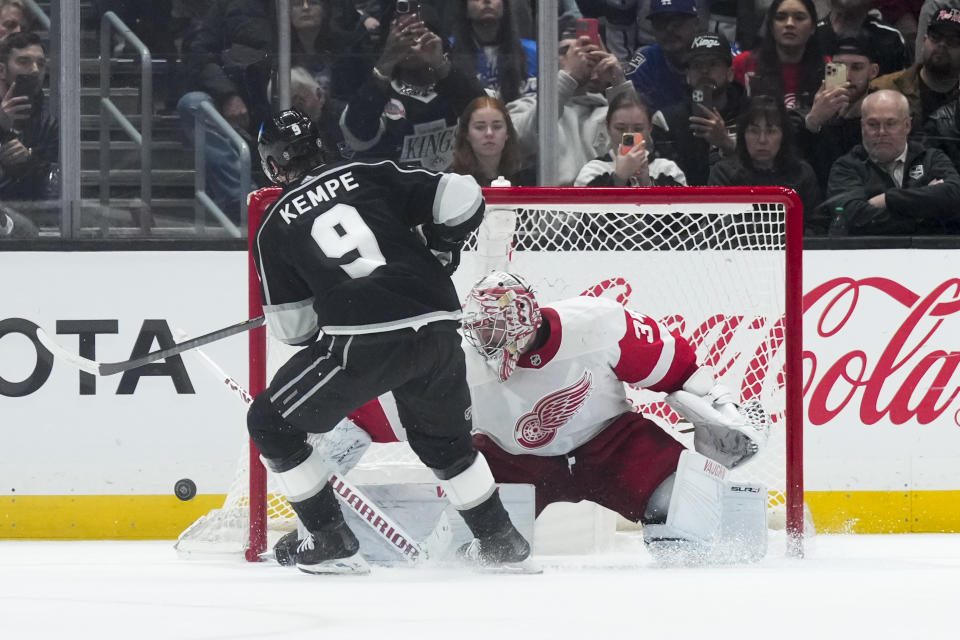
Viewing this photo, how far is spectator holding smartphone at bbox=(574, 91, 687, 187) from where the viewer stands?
175 inches

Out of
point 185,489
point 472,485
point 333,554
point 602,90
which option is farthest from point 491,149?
point 333,554

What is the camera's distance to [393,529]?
3314 millimetres

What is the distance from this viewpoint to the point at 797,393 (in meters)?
3.62

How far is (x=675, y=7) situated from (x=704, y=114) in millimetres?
369

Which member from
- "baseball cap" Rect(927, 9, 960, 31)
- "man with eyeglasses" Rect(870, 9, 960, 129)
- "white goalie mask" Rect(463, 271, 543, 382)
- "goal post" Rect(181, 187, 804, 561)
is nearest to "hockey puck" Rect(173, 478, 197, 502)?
→ "goal post" Rect(181, 187, 804, 561)

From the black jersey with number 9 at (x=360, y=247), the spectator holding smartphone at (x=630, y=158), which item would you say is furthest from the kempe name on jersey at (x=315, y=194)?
the spectator holding smartphone at (x=630, y=158)

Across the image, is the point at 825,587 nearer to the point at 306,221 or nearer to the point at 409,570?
the point at 409,570

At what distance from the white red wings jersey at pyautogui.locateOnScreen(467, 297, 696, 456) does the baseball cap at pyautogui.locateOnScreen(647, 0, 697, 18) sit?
5.11ft

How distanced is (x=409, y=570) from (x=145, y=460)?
140 cm

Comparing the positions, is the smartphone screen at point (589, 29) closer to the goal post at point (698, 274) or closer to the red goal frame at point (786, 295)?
the goal post at point (698, 274)

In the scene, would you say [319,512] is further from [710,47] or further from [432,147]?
[710,47]

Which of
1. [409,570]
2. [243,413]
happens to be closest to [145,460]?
[243,413]

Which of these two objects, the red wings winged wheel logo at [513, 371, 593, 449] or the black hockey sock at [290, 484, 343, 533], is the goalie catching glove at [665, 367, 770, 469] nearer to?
the red wings winged wheel logo at [513, 371, 593, 449]

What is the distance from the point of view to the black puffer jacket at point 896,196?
4.46m
